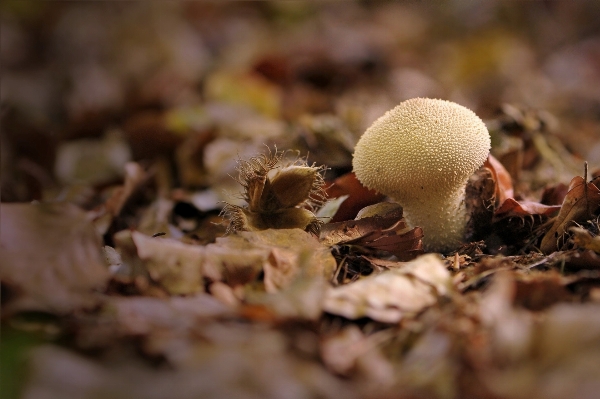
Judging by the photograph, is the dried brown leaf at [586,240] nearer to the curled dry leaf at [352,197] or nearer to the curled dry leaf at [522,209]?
the curled dry leaf at [522,209]

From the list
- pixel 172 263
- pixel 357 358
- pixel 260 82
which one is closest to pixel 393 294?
pixel 357 358

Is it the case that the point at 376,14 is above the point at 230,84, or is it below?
above

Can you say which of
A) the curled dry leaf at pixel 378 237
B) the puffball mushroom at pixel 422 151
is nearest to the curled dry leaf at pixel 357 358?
the curled dry leaf at pixel 378 237

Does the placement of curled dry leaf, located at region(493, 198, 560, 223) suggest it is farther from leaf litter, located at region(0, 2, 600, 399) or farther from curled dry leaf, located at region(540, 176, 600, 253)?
curled dry leaf, located at region(540, 176, 600, 253)

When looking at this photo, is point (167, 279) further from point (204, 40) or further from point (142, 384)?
point (204, 40)

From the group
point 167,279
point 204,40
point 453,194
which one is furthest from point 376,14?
point 167,279

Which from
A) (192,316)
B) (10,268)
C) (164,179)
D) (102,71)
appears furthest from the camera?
(102,71)

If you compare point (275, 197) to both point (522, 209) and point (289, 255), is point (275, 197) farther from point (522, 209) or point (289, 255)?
point (522, 209)
